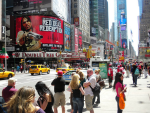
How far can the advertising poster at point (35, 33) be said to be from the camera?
69.7 m

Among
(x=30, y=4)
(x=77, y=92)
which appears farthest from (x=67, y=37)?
(x=77, y=92)

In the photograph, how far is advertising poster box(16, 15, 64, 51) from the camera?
69.7 meters

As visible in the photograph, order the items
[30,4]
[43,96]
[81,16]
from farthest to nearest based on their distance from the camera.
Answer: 1. [81,16]
2. [30,4]
3. [43,96]

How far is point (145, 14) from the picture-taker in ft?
505

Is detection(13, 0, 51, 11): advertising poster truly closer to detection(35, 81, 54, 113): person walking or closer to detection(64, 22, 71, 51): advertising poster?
detection(64, 22, 71, 51): advertising poster

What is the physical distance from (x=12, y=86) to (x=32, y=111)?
9.34ft

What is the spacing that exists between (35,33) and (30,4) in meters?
13.2

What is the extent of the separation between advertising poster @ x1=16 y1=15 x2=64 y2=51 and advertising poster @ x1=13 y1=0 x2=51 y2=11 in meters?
4.85

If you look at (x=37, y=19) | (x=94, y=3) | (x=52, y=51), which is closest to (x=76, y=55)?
(x=52, y=51)

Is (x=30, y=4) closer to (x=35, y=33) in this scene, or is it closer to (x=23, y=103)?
(x=35, y=33)

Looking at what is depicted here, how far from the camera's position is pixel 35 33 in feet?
230

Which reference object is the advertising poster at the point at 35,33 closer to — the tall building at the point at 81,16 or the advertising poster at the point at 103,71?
the tall building at the point at 81,16

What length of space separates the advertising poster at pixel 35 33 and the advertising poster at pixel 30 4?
4.85 meters

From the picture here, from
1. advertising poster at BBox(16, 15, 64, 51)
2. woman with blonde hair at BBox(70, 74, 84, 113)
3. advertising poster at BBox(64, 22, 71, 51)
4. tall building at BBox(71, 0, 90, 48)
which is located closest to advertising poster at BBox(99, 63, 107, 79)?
woman with blonde hair at BBox(70, 74, 84, 113)
